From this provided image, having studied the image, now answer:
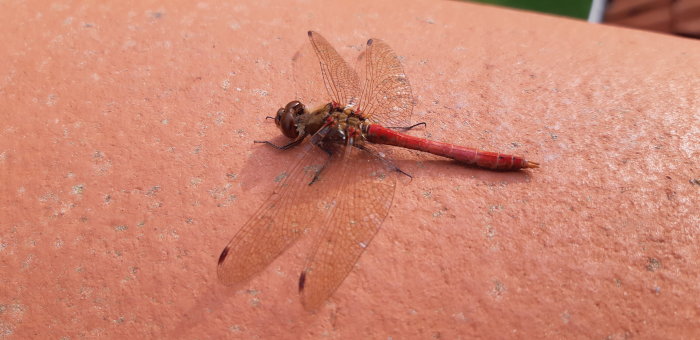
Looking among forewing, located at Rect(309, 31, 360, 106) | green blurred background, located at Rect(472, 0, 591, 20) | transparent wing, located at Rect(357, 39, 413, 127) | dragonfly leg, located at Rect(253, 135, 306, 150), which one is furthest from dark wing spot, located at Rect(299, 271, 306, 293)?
green blurred background, located at Rect(472, 0, 591, 20)

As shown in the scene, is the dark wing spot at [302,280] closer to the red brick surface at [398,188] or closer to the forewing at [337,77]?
the red brick surface at [398,188]

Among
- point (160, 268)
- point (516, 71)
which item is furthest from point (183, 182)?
point (516, 71)

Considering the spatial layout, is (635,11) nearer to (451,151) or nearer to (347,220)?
(451,151)

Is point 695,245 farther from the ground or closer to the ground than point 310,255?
farther from the ground

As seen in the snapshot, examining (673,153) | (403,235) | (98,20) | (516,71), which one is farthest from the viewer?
(98,20)

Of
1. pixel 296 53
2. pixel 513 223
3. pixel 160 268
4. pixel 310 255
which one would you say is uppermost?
pixel 296 53

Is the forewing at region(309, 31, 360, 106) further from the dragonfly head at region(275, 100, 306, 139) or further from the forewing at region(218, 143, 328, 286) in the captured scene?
the forewing at region(218, 143, 328, 286)

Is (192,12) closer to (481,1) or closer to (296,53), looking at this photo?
(296,53)
